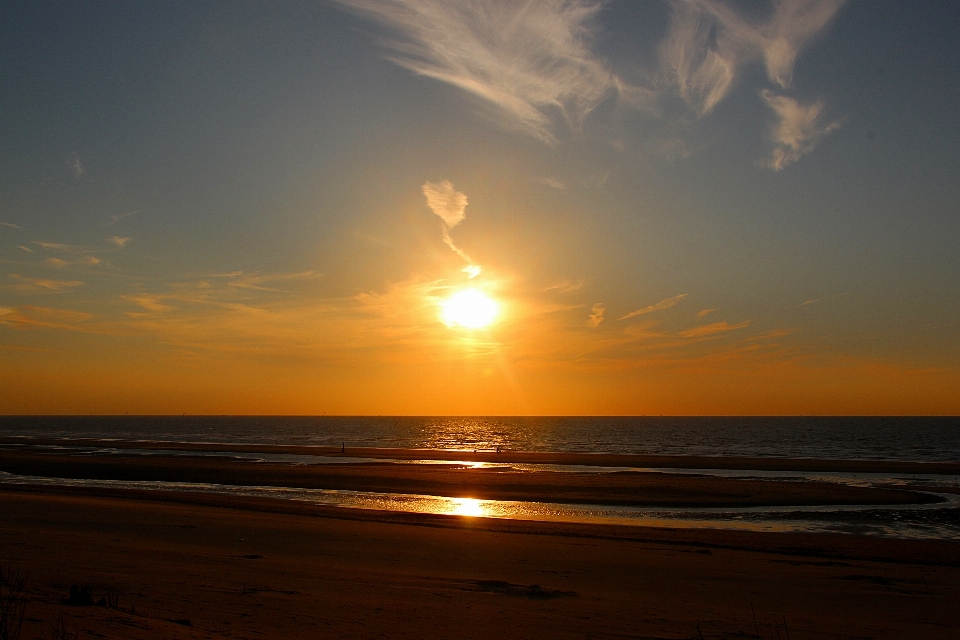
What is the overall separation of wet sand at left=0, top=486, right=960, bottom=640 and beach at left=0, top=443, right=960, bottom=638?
2.6 inches

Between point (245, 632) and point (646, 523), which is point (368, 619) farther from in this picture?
point (646, 523)

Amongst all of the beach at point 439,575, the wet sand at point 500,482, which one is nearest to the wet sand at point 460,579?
the beach at point 439,575

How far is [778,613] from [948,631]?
2850 millimetres

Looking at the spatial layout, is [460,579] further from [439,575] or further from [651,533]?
[651,533]

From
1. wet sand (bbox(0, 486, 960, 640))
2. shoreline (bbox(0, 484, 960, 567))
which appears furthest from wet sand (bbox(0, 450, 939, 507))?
wet sand (bbox(0, 486, 960, 640))

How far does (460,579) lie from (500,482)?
2601cm

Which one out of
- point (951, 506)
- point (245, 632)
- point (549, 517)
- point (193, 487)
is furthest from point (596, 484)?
point (245, 632)

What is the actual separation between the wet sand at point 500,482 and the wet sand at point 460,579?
34.7ft

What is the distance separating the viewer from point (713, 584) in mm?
14469

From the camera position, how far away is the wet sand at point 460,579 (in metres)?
10.5

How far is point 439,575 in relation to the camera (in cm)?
1477

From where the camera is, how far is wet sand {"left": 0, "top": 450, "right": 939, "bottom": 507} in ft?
106

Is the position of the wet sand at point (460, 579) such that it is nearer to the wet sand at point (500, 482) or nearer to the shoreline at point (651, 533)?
the shoreline at point (651, 533)

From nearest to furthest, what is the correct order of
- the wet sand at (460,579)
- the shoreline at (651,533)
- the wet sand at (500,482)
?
the wet sand at (460,579) → the shoreline at (651,533) → the wet sand at (500,482)
